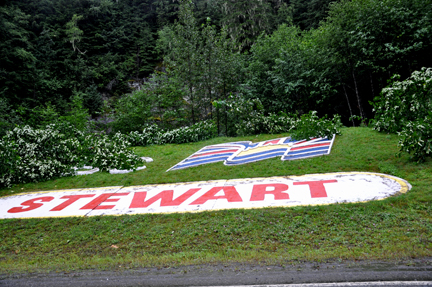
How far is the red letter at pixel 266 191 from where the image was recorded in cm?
578

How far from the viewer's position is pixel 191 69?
53.6 feet

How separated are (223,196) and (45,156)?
22.4ft

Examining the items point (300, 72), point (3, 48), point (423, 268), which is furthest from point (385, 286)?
point (3, 48)

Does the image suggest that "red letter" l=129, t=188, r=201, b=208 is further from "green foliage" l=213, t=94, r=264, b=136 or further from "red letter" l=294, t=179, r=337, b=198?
"green foliage" l=213, t=94, r=264, b=136

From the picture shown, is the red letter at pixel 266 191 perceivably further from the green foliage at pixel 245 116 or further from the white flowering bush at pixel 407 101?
the green foliage at pixel 245 116

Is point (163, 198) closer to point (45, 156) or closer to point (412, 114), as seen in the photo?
point (45, 156)

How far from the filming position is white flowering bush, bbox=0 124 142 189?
8.54 meters

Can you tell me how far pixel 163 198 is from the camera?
649cm

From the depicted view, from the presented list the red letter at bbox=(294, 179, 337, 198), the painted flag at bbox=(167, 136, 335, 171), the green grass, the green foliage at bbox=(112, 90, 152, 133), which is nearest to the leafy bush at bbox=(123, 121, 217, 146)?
the green foliage at bbox=(112, 90, 152, 133)

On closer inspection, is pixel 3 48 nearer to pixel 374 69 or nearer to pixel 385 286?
pixel 374 69

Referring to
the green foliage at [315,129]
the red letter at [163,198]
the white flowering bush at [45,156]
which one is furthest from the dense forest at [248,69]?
the red letter at [163,198]

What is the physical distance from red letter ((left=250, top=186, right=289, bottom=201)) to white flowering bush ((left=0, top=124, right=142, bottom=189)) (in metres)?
4.71

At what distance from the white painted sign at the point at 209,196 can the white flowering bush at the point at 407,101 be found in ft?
9.28

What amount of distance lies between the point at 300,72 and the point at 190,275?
53.3 ft
